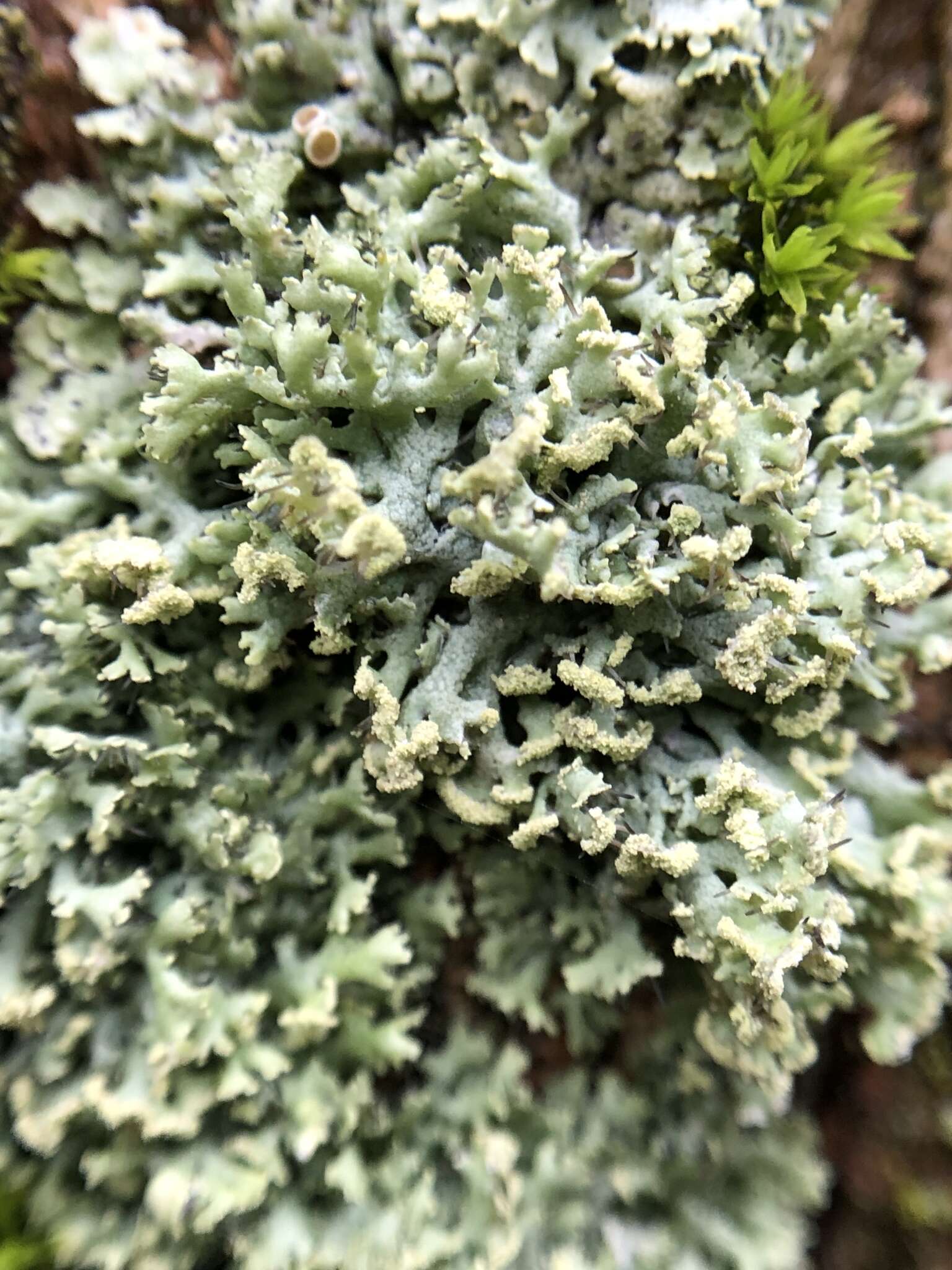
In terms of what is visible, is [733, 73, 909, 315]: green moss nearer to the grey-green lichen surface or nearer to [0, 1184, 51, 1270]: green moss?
the grey-green lichen surface

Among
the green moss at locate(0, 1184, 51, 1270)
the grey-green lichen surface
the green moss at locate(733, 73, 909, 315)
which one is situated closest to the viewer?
the grey-green lichen surface

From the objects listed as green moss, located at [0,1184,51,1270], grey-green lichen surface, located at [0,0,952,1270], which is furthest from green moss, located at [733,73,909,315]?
green moss, located at [0,1184,51,1270]

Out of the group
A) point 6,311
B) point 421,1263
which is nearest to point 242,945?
point 421,1263

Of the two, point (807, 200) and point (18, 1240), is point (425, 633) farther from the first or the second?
point (18, 1240)

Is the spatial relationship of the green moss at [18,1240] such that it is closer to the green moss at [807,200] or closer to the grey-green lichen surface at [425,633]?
the grey-green lichen surface at [425,633]

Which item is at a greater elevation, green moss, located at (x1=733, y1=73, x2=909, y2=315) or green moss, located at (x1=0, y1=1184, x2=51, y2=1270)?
green moss, located at (x1=733, y1=73, x2=909, y2=315)

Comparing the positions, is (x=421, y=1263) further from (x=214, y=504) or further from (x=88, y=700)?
(x=214, y=504)

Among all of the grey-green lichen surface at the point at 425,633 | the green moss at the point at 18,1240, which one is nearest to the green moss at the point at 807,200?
the grey-green lichen surface at the point at 425,633

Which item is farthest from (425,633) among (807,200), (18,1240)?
(18,1240)
